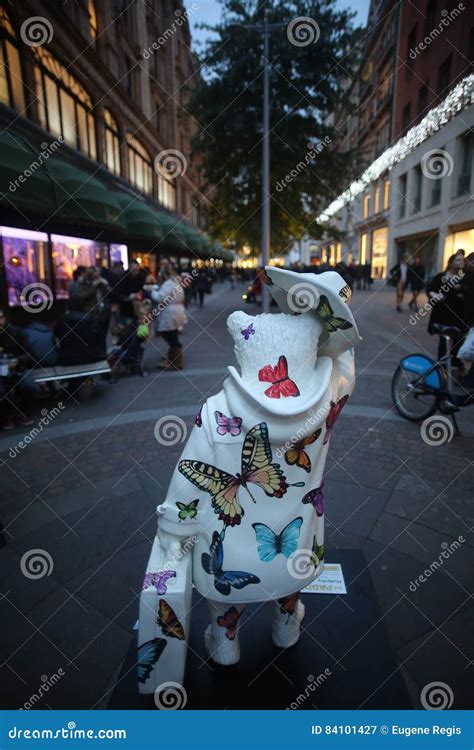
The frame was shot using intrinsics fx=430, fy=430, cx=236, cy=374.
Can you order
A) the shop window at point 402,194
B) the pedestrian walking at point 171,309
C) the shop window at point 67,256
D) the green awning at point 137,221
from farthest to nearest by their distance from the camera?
the shop window at point 402,194 → the green awning at point 137,221 → the shop window at point 67,256 → the pedestrian walking at point 171,309

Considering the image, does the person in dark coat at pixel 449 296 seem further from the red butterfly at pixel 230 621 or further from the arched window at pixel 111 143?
the arched window at pixel 111 143

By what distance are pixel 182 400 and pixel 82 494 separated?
8.36ft

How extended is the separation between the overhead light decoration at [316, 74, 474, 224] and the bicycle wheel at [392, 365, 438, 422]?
10519mm

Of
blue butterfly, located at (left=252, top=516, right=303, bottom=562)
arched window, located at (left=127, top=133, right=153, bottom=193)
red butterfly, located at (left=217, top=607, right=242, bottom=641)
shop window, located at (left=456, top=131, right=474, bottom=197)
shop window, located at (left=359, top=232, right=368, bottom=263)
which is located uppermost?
arched window, located at (left=127, top=133, right=153, bottom=193)

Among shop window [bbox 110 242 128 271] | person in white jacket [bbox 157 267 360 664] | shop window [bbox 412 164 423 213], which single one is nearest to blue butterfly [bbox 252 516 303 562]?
person in white jacket [bbox 157 267 360 664]

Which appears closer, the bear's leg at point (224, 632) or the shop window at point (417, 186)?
the bear's leg at point (224, 632)

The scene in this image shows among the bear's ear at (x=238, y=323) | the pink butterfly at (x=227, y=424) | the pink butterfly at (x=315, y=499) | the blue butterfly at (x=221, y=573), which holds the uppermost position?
the bear's ear at (x=238, y=323)

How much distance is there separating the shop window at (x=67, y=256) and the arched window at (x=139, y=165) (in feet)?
24.5

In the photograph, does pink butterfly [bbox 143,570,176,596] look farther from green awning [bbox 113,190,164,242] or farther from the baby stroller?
green awning [bbox 113,190,164,242]

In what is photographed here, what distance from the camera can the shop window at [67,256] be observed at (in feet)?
39.1

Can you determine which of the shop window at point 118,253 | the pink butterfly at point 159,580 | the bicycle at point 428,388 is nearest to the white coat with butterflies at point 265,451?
the pink butterfly at point 159,580

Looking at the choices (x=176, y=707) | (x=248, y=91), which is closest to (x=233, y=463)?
(x=176, y=707)

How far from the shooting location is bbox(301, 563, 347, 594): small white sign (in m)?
2.46

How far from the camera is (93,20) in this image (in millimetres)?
14016
